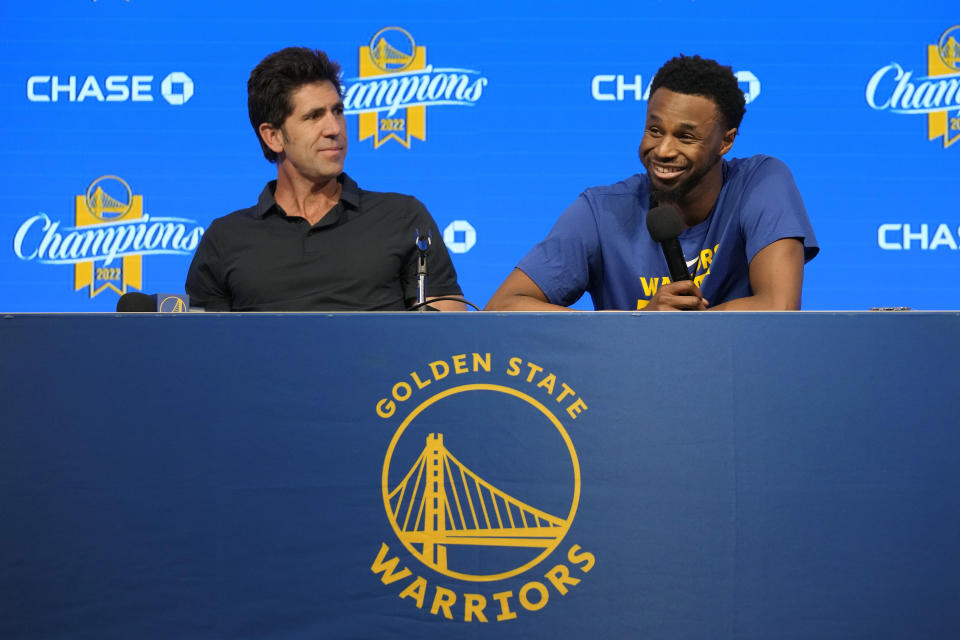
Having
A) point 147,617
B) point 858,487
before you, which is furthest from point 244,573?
point 858,487

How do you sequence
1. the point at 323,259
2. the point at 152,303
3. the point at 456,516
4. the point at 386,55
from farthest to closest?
the point at 386,55 → the point at 323,259 → the point at 152,303 → the point at 456,516

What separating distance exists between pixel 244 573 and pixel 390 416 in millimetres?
307

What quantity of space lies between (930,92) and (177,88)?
2.89 meters

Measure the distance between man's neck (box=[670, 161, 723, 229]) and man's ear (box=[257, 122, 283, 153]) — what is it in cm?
107

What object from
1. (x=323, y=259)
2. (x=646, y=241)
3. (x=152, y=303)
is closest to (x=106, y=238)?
(x=323, y=259)

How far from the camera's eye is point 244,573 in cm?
122

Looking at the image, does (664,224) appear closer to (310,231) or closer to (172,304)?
(172,304)

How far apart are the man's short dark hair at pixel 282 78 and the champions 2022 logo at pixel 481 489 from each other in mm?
1306

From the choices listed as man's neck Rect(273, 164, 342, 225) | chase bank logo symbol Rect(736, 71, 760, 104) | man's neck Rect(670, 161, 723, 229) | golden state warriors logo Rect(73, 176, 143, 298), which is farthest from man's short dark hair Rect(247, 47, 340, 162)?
chase bank logo symbol Rect(736, 71, 760, 104)

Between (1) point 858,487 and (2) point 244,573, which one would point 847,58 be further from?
(2) point 244,573

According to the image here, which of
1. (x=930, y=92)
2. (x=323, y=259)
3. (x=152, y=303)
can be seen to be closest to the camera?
(x=152, y=303)

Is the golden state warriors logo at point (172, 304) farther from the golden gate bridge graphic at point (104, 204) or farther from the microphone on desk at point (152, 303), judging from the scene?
the golden gate bridge graphic at point (104, 204)

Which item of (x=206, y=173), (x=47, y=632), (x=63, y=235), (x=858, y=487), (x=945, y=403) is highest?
(x=206, y=173)

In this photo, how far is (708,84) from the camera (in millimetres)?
2023
